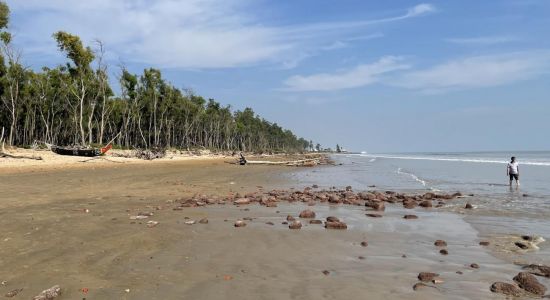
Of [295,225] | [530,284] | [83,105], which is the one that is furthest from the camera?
[83,105]

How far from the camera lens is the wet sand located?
5.45m

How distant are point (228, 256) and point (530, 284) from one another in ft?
14.0

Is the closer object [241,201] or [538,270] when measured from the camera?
[538,270]

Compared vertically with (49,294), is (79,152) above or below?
above

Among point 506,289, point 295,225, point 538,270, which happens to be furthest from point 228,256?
point 538,270

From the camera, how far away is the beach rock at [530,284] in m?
5.40

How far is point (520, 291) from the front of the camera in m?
5.43

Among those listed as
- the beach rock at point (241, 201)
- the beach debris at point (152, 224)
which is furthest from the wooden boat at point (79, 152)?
the beach debris at point (152, 224)

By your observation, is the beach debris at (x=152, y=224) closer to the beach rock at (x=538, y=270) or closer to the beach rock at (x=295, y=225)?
the beach rock at (x=295, y=225)

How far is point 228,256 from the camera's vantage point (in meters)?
7.06

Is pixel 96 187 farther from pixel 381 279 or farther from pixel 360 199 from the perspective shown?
pixel 381 279

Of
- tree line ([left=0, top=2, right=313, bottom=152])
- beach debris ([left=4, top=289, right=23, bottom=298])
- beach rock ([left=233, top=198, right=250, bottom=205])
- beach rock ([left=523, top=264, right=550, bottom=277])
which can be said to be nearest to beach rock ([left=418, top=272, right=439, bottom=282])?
beach rock ([left=523, top=264, right=550, bottom=277])

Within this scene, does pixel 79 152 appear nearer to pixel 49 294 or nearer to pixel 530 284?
pixel 49 294

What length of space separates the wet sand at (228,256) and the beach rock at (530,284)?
0.32m
